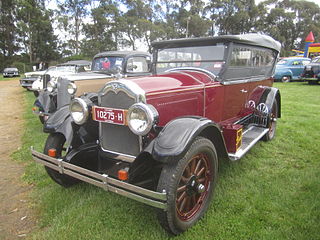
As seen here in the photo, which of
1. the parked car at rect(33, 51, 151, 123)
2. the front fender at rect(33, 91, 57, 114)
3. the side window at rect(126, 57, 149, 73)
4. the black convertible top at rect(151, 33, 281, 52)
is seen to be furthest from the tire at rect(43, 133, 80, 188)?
the side window at rect(126, 57, 149, 73)

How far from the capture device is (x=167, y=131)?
2.21 metres

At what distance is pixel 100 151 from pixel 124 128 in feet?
1.54

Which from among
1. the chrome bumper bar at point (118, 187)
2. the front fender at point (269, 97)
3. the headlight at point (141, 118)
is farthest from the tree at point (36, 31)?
the headlight at point (141, 118)

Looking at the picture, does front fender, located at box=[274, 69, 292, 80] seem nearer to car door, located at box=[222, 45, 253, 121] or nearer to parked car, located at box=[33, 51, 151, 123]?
parked car, located at box=[33, 51, 151, 123]

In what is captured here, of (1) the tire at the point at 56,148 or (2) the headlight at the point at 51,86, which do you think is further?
(2) the headlight at the point at 51,86

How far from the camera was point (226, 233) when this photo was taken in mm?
2305

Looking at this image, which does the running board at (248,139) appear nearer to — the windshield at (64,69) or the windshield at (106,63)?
the windshield at (106,63)

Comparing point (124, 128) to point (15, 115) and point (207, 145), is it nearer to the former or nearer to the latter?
point (207, 145)

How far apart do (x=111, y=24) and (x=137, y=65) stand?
97.3 feet

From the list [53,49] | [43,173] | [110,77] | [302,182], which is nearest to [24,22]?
[53,49]

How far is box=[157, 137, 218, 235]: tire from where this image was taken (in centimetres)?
206

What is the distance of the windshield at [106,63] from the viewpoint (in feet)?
21.8

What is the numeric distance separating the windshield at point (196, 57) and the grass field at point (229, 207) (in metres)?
1.49

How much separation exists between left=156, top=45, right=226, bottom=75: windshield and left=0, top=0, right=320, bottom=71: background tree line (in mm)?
30006
